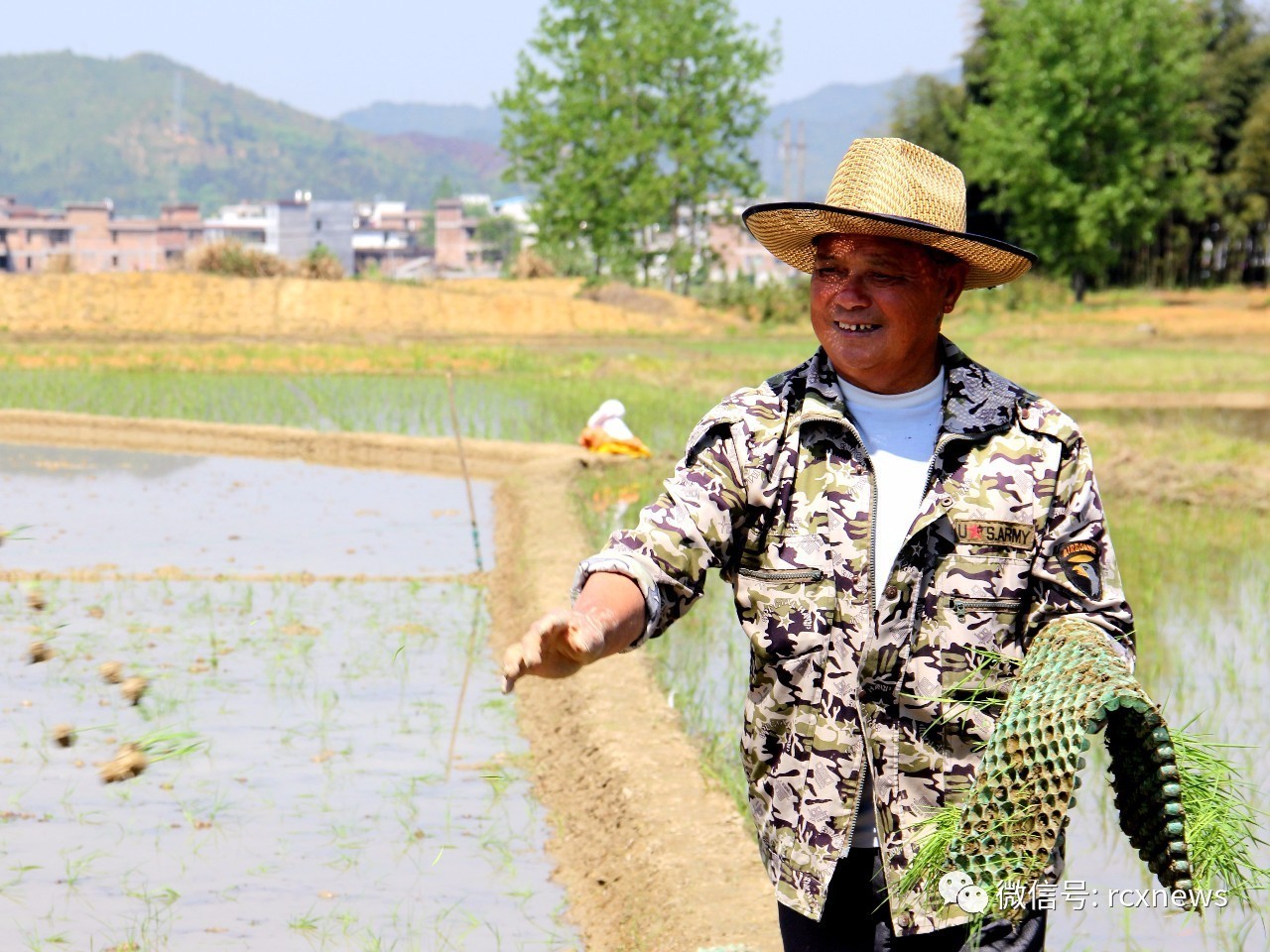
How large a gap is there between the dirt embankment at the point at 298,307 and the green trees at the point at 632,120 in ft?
25.2

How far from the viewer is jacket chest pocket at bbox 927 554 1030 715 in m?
2.10

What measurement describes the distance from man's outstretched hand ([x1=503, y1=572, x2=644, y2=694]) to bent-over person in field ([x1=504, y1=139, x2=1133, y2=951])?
28 millimetres

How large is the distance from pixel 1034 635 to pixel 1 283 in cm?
3034

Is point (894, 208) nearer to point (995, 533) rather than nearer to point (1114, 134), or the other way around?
point (995, 533)

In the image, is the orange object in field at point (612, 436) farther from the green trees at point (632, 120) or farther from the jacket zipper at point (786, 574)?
the green trees at point (632, 120)

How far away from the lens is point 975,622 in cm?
212

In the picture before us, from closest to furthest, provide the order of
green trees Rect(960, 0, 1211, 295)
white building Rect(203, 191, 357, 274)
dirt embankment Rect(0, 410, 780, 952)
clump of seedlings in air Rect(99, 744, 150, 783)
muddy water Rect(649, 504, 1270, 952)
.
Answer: clump of seedlings in air Rect(99, 744, 150, 783) → dirt embankment Rect(0, 410, 780, 952) → muddy water Rect(649, 504, 1270, 952) → green trees Rect(960, 0, 1211, 295) → white building Rect(203, 191, 357, 274)

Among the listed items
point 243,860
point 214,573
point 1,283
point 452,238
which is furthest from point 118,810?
point 452,238

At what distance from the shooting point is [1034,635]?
6.97 ft

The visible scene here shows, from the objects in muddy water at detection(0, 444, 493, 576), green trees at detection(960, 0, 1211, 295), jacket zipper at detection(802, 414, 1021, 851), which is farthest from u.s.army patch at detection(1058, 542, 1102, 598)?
green trees at detection(960, 0, 1211, 295)

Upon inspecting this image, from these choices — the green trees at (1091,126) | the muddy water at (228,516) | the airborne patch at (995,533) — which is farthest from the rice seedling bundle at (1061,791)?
the green trees at (1091,126)

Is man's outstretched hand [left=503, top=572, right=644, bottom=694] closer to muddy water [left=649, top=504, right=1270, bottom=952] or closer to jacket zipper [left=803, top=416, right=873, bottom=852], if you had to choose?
jacket zipper [left=803, top=416, right=873, bottom=852]

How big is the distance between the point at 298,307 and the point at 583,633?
97.8 ft

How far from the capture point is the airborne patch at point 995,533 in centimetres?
211
